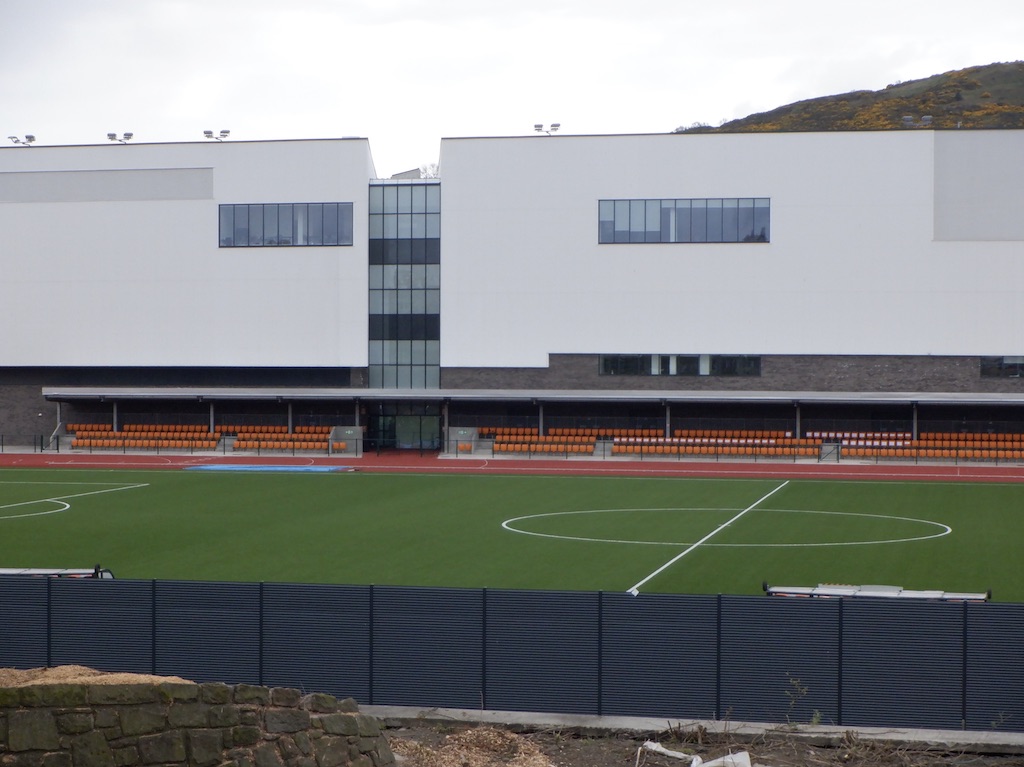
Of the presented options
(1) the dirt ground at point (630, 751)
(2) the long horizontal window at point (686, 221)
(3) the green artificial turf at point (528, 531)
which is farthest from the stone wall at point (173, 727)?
(2) the long horizontal window at point (686, 221)

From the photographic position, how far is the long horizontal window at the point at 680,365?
6307 centimetres

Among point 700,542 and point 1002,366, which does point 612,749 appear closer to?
point 700,542

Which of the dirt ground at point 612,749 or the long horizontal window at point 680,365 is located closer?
the dirt ground at point 612,749

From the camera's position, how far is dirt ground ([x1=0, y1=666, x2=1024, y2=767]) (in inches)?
529

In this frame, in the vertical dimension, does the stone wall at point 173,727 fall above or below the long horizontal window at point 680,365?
below

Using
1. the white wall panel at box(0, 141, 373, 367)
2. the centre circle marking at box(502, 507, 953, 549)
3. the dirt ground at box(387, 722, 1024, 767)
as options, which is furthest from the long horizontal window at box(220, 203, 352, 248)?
the dirt ground at box(387, 722, 1024, 767)

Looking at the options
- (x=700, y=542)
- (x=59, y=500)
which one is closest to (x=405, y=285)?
(x=59, y=500)

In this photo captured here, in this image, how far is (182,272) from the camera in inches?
2650

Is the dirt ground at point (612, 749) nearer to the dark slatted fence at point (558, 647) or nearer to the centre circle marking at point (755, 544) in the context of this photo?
the dark slatted fence at point (558, 647)

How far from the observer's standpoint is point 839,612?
15.4 meters

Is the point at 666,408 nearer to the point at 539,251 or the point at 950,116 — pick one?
the point at 539,251

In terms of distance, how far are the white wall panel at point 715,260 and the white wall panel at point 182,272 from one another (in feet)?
21.3

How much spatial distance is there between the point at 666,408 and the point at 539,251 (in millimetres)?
11059

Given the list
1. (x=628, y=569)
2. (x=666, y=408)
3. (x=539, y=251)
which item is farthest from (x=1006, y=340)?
(x=628, y=569)
